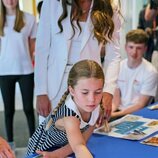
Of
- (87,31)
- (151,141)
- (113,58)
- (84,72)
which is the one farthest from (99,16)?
(151,141)

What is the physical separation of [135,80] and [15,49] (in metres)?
1.03

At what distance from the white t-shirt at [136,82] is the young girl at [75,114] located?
52.6 inches

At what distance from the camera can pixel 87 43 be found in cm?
178

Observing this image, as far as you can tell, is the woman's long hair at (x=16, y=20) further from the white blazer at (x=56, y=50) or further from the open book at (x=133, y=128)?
the open book at (x=133, y=128)

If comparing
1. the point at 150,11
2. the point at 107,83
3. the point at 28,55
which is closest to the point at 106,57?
the point at 107,83

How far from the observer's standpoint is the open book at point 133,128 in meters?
1.66

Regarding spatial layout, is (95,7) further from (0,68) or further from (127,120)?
(0,68)

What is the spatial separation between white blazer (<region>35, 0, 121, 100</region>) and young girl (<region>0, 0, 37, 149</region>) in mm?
1270

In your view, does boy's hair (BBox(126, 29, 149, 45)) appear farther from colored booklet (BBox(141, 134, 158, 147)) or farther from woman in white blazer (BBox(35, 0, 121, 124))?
colored booklet (BBox(141, 134, 158, 147))

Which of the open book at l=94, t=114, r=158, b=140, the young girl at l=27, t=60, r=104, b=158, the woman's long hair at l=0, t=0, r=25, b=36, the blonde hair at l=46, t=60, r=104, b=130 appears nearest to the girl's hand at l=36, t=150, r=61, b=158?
the young girl at l=27, t=60, r=104, b=158

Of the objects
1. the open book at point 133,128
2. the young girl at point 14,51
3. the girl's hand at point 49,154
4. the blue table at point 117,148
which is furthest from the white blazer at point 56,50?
the young girl at point 14,51

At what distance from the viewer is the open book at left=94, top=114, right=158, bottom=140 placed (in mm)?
1660

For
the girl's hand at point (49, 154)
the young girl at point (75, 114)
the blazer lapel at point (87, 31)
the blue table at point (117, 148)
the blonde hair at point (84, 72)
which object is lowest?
the girl's hand at point (49, 154)

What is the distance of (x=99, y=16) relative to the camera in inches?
69.0
